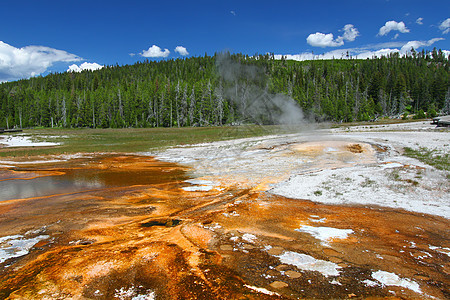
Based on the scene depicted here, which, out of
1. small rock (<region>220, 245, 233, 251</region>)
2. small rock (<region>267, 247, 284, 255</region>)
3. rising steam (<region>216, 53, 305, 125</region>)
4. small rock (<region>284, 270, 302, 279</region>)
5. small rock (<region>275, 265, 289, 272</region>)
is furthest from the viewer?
rising steam (<region>216, 53, 305, 125</region>)

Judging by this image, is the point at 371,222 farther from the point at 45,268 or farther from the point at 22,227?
the point at 22,227

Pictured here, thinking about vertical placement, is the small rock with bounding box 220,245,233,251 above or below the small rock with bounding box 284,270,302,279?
below

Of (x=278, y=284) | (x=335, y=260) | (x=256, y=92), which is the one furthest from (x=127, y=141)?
(x=278, y=284)

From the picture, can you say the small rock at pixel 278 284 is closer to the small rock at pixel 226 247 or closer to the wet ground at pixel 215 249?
the wet ground at pixel 215 249

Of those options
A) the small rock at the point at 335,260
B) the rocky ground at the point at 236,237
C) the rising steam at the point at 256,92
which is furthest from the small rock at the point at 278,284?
the rising steam at the point at 256,92

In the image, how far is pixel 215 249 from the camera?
5.12m

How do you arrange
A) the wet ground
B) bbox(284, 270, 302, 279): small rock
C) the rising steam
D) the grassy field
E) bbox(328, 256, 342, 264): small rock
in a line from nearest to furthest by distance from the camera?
the wet ground < bbox(284, 270, 302, 279): small rock < bbox(328, 256, 342, 264): small rock < the grassy field < the rising steam

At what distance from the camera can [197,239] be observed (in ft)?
18.4

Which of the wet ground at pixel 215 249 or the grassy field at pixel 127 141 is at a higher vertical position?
the grassy field at pixel 127 141

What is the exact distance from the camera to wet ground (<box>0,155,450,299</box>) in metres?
3.84

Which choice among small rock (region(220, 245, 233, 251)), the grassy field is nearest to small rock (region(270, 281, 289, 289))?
small rock (region(220, 245, 233, 251))

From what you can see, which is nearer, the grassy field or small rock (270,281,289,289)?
small rock (270,281,289,289)

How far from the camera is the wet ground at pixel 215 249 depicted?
384cm

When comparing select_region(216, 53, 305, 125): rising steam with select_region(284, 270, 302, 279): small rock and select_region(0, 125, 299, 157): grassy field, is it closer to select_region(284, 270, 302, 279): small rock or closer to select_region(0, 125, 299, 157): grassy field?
select_region(0, 125, 299, 157): grassy field
